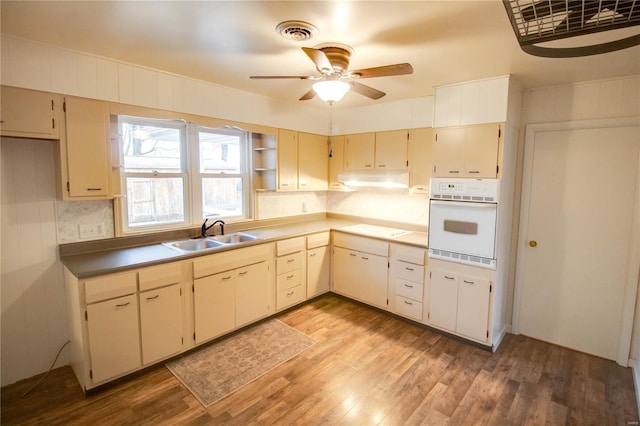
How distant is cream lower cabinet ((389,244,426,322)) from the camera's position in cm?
342

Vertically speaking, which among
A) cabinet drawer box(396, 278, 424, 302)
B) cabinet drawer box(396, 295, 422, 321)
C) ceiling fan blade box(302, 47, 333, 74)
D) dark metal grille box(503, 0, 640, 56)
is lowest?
cabinet drawer box(396, 295, 422, 321)

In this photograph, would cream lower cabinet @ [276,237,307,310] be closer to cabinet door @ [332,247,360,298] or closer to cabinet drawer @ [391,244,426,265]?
cabinet door @ [332,247,360,298]

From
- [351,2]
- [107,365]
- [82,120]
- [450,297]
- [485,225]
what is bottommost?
[107,365]

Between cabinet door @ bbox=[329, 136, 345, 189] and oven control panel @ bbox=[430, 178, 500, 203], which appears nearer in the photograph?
oven control panel @ bbox=[430, 178, 500, 203]

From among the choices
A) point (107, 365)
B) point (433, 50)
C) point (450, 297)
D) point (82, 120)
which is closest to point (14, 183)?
point (82, 120)

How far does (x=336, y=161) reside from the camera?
450cm

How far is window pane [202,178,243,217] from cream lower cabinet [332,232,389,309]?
1.31m

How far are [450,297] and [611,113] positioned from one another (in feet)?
7.00

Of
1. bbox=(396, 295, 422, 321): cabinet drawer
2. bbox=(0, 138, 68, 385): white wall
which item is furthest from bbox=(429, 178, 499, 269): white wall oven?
bbox=(0, 138, 68, 385): white wall

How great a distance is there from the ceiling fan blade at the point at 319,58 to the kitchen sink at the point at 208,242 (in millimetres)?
1848

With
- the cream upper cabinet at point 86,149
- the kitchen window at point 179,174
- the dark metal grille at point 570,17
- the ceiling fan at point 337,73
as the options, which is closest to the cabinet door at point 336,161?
the kitchen window at point 179,174

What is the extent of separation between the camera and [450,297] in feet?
10.5

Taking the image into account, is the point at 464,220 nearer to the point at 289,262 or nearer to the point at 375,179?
the point at 375,179

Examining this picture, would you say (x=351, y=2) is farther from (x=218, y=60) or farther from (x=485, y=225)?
(x=485, y=225)
